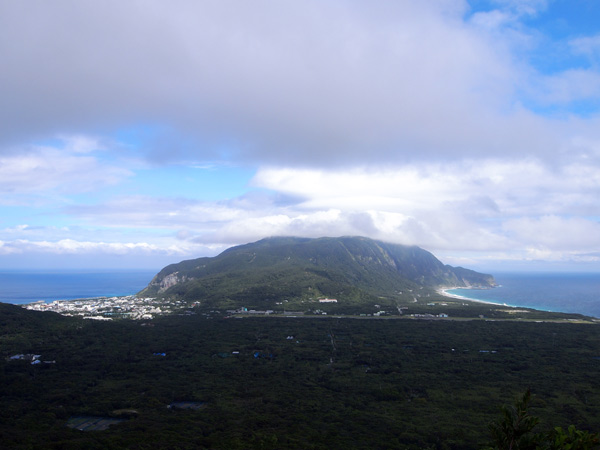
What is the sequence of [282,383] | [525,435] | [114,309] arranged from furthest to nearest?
[114,309] < [282,383] < [525,435]

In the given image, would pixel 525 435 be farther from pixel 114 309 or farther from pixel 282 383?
pixel 114 309

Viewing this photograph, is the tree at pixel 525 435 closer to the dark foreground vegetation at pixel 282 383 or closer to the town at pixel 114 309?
the dark foreground vegetation at pixel 282 383

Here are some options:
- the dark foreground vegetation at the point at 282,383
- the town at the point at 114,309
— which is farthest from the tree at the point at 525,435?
the town at the point at 114,309

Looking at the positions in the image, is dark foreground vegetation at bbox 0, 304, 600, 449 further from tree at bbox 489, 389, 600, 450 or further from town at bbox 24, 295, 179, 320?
town at bbox 24, 295, 179, 320

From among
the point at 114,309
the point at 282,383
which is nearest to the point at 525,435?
the point at 282,383

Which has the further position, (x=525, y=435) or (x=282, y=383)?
(x=282, y=383)

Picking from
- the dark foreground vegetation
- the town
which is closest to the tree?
the dark foreground vegetation

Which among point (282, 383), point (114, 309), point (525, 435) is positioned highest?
point (525, 435)

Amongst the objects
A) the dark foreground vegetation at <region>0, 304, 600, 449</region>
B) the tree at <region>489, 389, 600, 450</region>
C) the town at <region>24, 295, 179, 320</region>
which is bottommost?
the dark foreground vegetation at <region>0, 304, 600, 449</region>

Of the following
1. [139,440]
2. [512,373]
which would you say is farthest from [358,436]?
[512,373]
